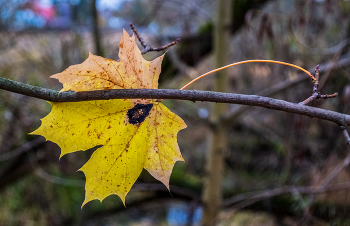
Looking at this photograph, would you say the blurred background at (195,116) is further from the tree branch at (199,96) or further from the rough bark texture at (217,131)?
the tree branch at (199,96)

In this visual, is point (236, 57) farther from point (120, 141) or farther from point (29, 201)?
point (120, 141)

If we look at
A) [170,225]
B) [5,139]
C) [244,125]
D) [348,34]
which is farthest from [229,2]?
[170,225]

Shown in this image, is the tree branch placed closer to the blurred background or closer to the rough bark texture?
the blurred background

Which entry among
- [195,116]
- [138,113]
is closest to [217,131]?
[195,116]

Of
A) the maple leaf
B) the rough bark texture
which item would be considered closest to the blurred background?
the rough bark texture

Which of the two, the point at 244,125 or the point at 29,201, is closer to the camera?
the point at 29,201

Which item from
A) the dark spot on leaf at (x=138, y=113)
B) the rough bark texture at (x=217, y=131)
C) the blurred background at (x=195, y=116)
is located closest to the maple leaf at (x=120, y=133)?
the dark spot on leaf at (x=138, y=113)
